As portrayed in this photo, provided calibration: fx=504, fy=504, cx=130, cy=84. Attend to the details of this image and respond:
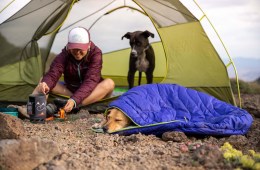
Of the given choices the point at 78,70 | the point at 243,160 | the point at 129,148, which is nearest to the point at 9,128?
the point at 129,148

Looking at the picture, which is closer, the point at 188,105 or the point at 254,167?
the point at 254,167

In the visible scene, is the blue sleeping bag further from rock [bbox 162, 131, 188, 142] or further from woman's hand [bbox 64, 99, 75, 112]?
woman's hand [bbox 64, 99, 75, 112]

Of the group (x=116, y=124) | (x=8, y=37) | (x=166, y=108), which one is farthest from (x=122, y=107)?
(x=8, y=37)

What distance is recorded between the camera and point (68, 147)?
378 cm

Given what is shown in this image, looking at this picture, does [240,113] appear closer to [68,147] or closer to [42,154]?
[68,147]

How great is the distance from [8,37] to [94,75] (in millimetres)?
1614

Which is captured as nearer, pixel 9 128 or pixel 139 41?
pixel 9 128

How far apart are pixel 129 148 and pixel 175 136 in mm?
621

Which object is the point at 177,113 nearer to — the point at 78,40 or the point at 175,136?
the point at 175,136

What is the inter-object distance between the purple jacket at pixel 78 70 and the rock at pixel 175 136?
4.43 feet

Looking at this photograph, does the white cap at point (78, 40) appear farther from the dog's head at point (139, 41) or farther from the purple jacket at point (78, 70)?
the dog's head at point (139, 41)

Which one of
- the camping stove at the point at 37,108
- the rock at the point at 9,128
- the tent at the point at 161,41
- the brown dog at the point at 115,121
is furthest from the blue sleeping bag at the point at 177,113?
the tent at the point at 161,41

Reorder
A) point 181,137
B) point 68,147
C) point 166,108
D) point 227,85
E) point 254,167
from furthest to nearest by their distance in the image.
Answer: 1. point 227,85
2. point 166,108
3. point 181,137
4. point 68,147
5. point 254,167

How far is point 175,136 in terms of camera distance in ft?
13.9
